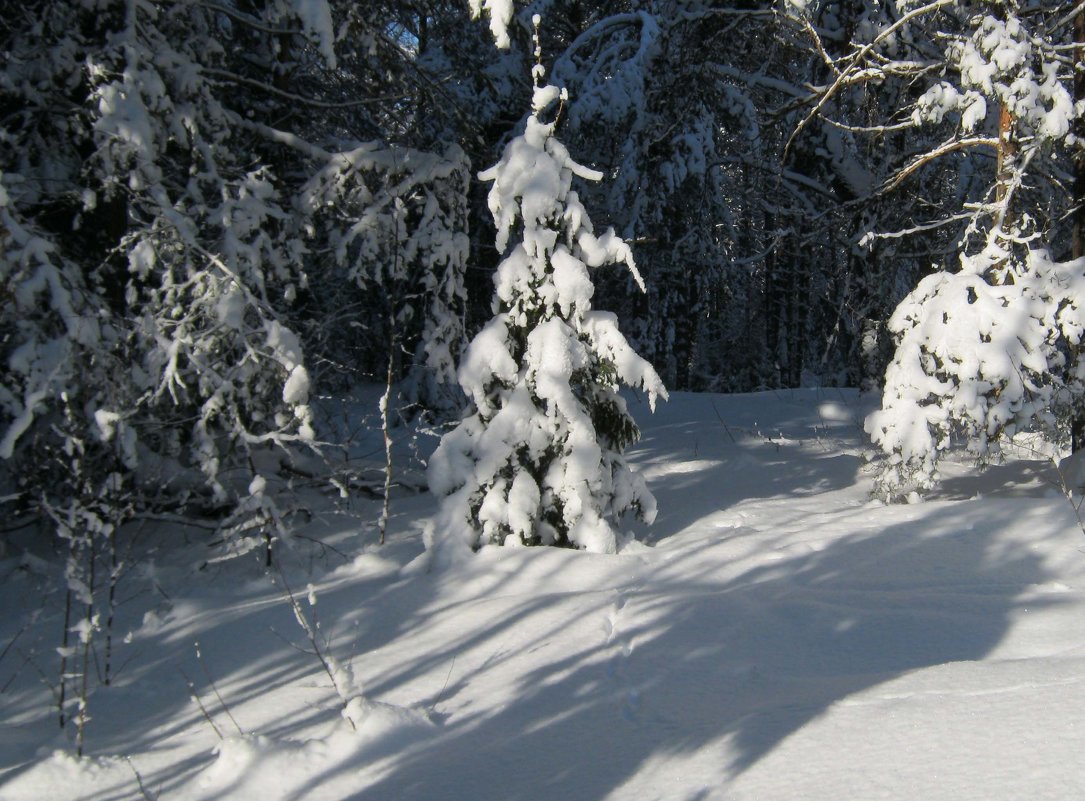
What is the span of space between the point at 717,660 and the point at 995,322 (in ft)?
12.8

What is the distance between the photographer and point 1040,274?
7102 millimetres

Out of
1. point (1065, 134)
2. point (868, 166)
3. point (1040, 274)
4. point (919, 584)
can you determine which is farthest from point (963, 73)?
point (868, 166)

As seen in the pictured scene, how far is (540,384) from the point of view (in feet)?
21.0

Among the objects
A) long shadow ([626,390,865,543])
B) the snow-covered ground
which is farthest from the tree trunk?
long shadow ([626,390,865,543])

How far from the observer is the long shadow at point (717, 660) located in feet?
11.3

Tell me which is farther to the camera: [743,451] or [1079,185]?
[743,451]

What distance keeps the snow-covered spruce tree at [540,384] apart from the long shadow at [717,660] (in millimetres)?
937

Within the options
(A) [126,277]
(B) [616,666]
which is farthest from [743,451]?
(A) [126,277]

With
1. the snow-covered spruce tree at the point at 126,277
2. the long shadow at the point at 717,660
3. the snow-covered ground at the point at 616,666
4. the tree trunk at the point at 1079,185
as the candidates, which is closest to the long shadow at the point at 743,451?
the snow-covered ground at the point at 616,666

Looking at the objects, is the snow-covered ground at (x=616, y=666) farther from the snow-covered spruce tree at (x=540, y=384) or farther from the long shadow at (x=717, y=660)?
the snow-covered spruce tree at (x=540, y=384)

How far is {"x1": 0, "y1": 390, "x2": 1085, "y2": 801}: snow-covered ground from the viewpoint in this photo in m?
3.25

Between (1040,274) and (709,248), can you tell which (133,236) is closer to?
(1040,274)

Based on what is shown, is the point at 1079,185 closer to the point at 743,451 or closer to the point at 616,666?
the point at 743,451

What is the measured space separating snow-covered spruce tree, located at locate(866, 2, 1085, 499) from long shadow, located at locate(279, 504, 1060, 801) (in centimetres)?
77
